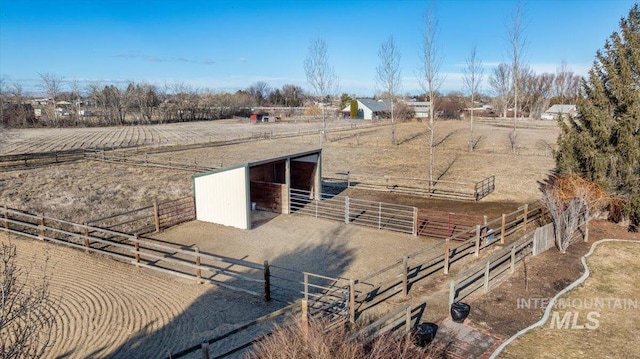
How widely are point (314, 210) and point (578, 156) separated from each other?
10.5 m

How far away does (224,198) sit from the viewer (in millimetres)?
15766

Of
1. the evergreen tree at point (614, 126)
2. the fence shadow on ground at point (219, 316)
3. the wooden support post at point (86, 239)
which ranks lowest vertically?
the fence shadow on ground at point (219, 316)

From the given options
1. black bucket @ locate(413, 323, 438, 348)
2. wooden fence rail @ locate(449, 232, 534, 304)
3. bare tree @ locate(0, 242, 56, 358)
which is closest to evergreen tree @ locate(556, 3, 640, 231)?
wooden fence rail @ locate(449, 232, 534, 304)

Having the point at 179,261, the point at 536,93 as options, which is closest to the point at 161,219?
the point at 179,261

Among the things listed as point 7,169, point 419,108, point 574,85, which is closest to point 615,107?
point 7,169

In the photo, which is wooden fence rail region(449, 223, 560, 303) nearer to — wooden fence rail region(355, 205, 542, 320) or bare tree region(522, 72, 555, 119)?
wooden fence rail region(355, 205, 542, 320)

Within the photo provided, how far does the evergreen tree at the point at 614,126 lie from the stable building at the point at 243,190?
1051cm

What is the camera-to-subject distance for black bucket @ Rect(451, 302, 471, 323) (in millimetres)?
8195

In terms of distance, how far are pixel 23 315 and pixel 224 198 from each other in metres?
8.79

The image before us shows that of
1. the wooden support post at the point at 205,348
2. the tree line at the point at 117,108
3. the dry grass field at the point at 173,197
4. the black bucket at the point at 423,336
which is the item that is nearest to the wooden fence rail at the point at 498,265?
the black bucket at the point at 423,336

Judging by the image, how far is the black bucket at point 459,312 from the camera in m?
8.20

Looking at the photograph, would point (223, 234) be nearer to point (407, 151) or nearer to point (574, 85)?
point (407, 151)

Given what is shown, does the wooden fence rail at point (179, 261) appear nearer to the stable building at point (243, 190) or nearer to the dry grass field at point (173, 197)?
the dry grass field at point (173, 197)

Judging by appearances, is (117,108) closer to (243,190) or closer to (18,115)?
(18,115)
